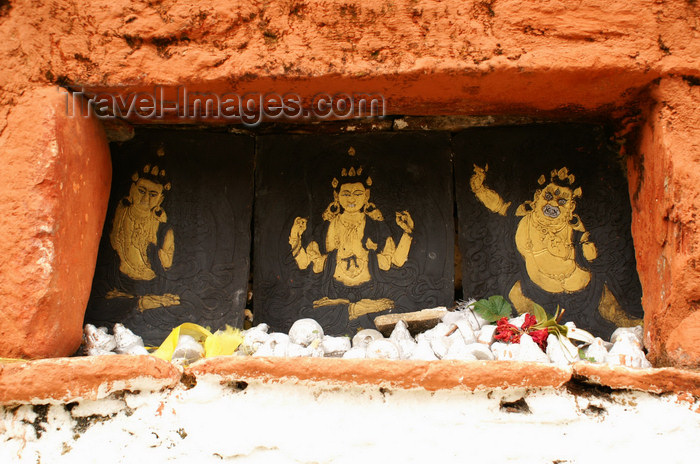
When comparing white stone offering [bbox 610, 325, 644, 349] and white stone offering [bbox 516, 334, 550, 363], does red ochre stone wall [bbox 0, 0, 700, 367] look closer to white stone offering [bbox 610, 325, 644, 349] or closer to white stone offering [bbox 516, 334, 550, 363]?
white stone offering [bbox 610, 325, 644, 349]

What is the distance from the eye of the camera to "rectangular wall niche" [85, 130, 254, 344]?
7.52ft

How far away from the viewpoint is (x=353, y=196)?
2432 millimetres

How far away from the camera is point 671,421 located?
1.77m

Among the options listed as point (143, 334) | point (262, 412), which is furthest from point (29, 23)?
point (262, 412)

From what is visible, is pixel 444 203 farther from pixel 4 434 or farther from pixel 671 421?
pixel 4 434

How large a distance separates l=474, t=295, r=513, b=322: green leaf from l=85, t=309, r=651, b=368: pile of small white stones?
3cm

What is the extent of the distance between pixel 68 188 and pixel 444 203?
4.39 feet

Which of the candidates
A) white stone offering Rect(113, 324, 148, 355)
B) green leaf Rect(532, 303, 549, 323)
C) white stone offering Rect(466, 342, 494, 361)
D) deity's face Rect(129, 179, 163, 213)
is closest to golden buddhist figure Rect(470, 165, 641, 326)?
green leaf Rect(532, 303, 549, 323)

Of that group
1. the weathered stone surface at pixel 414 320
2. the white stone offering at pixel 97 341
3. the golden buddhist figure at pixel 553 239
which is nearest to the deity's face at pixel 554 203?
the golden buddhist figure at pixel 553 239

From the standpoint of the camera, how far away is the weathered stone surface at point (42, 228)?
1842 mm

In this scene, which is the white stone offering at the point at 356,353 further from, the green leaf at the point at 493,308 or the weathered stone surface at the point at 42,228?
the weathered stone surface at the point at 42,228

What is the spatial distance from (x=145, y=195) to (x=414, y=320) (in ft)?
3.74

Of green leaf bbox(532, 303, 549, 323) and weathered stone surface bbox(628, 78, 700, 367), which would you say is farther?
green leaf bbox(532, 303, 549, 323)

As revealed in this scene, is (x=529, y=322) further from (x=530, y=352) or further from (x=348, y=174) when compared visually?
(x=348, y=174)
